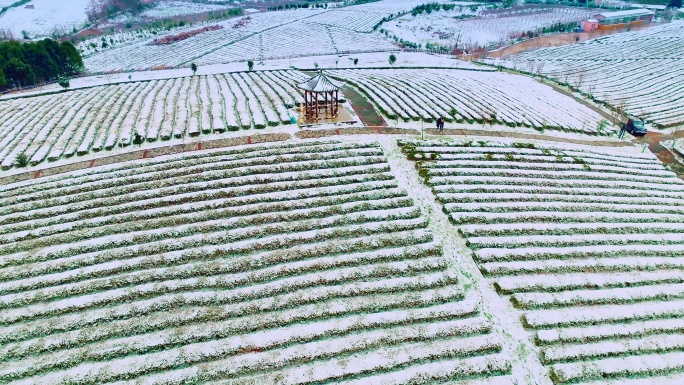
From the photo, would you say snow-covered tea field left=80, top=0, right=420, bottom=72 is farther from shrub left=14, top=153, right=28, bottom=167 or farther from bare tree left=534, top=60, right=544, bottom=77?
shrub left=14, top=153, right=28, bottom=167

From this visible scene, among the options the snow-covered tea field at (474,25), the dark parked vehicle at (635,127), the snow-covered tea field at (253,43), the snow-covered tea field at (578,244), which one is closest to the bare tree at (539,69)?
the dark parked vehicle at (635,127)

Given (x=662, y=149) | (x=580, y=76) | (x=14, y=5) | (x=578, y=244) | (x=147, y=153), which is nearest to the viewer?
(x=578, y=244)

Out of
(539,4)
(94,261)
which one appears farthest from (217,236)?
(539,4)

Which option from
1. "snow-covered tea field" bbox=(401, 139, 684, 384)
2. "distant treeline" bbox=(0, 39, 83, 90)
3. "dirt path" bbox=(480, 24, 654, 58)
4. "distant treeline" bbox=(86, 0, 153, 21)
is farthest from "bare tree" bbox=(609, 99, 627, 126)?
"distant treeline" bbox=(86, 0, 153, 21)

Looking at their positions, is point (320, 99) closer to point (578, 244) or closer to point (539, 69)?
point (578, 244)

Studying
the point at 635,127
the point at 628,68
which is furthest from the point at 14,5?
the point at 635,127

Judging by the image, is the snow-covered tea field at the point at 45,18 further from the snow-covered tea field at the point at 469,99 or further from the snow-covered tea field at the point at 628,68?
the snow-covered tea field at the point at 628,68
